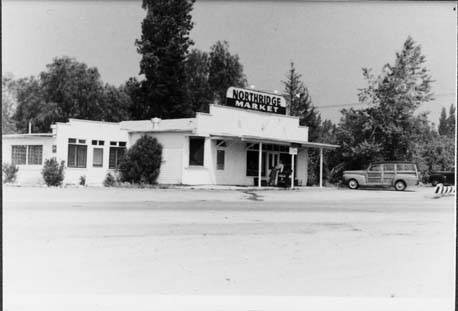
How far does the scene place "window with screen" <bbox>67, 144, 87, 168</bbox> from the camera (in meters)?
18.5

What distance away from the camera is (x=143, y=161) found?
23656mm

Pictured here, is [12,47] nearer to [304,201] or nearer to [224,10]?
[224,10]

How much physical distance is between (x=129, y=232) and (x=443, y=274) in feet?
19.0

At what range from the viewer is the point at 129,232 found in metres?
10.1

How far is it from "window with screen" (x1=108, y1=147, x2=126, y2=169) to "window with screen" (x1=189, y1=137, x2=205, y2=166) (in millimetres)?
3430

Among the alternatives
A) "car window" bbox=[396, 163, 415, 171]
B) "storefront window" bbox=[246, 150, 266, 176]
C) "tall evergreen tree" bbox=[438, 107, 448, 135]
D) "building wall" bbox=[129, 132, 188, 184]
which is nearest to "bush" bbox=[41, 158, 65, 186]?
"building wall" bbox=[129, 132, 188, 184]

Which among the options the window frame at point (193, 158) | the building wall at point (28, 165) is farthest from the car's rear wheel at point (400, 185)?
the window frame at point (193, 158)

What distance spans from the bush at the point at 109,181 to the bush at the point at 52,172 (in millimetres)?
2546

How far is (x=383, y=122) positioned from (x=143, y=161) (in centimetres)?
1351

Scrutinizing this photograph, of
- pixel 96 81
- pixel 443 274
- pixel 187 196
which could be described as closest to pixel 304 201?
pixel 187 196

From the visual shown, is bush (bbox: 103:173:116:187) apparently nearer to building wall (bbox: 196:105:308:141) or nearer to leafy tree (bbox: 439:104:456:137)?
building wall (bbox: 196:105:308:141)

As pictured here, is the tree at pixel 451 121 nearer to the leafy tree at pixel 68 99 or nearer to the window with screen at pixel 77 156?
the leafy tree at pixel 68 99

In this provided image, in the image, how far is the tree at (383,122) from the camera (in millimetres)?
11539

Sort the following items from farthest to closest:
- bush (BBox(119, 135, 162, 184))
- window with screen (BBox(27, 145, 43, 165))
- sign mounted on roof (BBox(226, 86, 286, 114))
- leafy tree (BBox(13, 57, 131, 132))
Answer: bush (BBox(119, 135, 162, 184)), sign mounted on roof (BBox(226, 86, 286, 114)), window with screen (BBox(27, 145, 43, 165)), leafy tree (BBox(13, 57, 131, 132))
